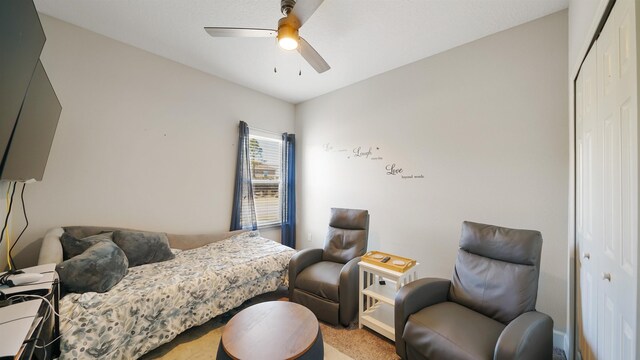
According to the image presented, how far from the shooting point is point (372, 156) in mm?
3025

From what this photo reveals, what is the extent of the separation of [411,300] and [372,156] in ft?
5.98

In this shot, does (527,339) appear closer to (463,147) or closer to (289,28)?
(463,147)

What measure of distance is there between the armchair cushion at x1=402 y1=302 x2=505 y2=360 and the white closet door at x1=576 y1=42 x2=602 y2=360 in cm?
42

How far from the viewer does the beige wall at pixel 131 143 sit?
2.06 meters

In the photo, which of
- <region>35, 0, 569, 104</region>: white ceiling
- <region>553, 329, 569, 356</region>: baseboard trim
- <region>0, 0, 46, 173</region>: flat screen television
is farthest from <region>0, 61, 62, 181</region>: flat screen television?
<region>553, 329, 569, 356</region>: baseboard trim

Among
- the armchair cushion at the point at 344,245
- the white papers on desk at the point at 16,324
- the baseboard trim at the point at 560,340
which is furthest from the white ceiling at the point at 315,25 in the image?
the baseboard trim at the point at 560,340

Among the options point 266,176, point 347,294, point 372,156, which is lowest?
point 347,294

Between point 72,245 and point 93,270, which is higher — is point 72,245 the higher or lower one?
the higher one

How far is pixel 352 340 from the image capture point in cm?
194

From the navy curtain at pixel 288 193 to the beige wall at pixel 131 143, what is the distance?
2.85 feet

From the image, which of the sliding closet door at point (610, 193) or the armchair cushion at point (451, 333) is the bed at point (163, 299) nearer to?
the armchair cushion at point (451, 333)

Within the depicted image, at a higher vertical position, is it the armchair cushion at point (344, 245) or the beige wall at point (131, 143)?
the beige wall at point (131, 143)

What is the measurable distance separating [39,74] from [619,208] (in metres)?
2.96

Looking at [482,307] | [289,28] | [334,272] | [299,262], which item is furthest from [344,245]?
[289,28]
